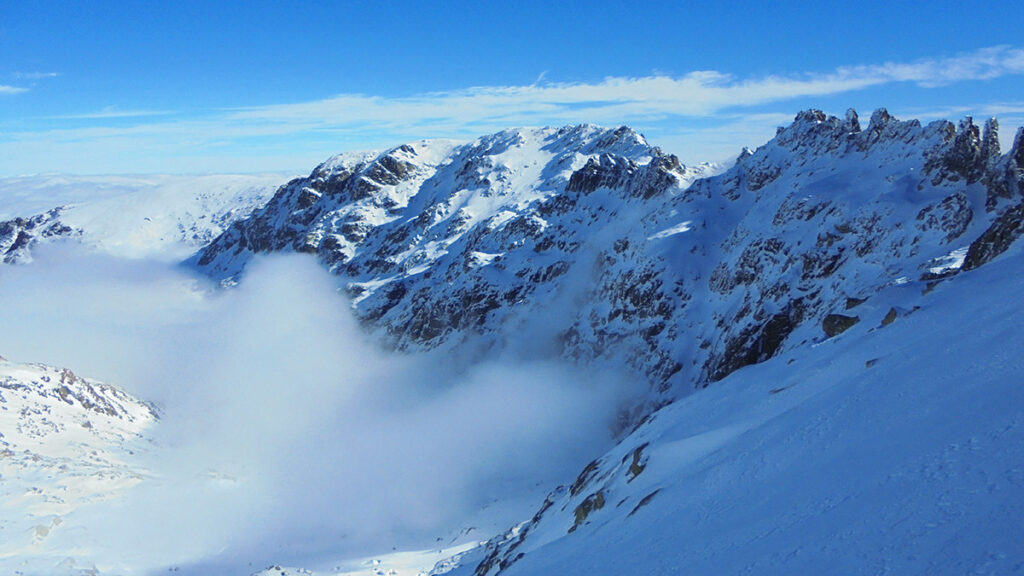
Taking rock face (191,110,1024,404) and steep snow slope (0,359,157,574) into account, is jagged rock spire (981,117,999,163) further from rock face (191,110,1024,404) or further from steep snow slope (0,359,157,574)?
steep snow slope (0,359,157,574)

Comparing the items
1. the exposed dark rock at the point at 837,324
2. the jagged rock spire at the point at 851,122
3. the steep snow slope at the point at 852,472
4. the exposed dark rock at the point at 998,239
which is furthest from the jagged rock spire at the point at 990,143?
the steep snow slope at the point at 852,472

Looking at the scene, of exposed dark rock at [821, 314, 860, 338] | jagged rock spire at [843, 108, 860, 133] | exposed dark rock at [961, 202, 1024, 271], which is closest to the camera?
exposed dark rock at [961, 202, 1024, 271]

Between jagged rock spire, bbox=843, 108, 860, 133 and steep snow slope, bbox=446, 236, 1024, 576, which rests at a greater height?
jagged rock spire, bbox=843, 108, 860, 133

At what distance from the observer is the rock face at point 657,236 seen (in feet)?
217

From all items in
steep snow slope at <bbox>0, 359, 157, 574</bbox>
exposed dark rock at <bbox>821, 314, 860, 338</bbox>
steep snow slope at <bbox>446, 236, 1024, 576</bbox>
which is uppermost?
steep snow slope at <bbox>446, 236, 1024, 576</bbox>

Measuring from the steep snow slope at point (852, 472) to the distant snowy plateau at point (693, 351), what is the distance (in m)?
0.08

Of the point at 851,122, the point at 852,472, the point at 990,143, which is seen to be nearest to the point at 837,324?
the point at 852,472

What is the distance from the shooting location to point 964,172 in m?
66.1

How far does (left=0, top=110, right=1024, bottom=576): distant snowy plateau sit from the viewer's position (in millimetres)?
11711

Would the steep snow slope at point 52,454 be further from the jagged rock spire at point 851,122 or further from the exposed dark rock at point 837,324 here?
the jagged rock spire at point 851,122

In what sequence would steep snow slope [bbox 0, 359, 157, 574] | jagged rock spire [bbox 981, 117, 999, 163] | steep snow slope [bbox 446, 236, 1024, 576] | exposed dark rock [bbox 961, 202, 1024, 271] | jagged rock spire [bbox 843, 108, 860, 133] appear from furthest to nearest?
jagged rock spire [bbox 843, 108, 860, 133]
jagged rock spire [bbox 981, 117, 999, 163]
steep snow slope [bbox 0, 359, 157, 574]
exposed dark rock [bbox 961, 202, 1024, 271]
steep snow slope [bbox 446, 236, 1024, 576]

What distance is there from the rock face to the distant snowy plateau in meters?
0.48

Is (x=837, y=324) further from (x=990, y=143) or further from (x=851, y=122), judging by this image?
(x=851, y=122)

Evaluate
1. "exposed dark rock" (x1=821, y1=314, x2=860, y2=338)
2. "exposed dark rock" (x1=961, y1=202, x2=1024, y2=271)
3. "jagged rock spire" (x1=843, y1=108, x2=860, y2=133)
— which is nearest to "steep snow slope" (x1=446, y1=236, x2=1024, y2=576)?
"exposed dark rock" (x1=961, y1=202, x2=1024, y2=271)
